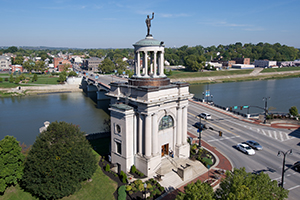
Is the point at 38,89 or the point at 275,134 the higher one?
the point at 38,89

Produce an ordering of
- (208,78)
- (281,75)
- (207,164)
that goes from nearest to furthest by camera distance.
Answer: (207,164) < (208,78) < (281,75)

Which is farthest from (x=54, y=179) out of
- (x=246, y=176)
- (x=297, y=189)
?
(x=297, y=189)

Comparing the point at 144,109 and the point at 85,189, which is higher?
the point at 144,109

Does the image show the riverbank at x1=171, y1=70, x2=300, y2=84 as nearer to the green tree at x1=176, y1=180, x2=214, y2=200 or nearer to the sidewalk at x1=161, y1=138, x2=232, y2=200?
the sidewalk at x1=161, y1=138, x2=232, y2=200

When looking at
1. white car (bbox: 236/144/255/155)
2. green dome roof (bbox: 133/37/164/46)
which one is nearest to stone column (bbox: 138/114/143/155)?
green dome roof (bbox: 133/37/164/46)

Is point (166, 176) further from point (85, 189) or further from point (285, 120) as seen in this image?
point (285, 120)

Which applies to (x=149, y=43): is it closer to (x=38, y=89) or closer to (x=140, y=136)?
(x=140, y=136)

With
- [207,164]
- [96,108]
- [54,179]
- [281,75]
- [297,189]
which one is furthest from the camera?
[281,75]

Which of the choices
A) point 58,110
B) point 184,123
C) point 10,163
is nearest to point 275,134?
point 184,123
